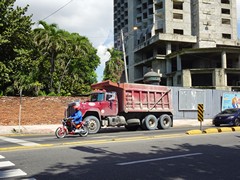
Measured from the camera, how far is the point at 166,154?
8.98 meters

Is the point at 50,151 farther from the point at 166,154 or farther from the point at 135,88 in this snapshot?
the point at 135,88

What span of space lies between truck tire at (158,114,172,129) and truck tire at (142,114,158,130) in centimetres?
43

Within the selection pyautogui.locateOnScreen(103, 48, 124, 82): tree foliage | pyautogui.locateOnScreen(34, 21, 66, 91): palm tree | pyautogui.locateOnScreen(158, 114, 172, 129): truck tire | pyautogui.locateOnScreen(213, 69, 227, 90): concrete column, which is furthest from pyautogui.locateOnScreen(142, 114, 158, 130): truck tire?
pyautogui.locateOnScreen(103, 48, 124, 82): tree foliage

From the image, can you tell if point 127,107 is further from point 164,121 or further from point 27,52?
point 27,52

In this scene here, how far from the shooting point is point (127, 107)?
63.2 feet

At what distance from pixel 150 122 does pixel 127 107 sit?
220cm

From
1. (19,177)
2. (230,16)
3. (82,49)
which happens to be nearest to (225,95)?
(82,49)

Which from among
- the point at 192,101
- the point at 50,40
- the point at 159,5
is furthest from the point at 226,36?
the point at 50,40

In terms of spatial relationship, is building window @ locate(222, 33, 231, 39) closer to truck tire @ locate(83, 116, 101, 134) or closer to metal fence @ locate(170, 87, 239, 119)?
metal fence @ locate(170, 87, 239, 119)

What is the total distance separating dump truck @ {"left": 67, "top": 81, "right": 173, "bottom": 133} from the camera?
59.6 ft

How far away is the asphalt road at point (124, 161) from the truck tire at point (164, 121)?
954 cm

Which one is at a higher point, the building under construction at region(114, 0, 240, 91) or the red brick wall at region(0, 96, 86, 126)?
the building under construction at region(114, 0, 240, 91)

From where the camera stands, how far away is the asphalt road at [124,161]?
6.52 m

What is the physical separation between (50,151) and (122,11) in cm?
8822
